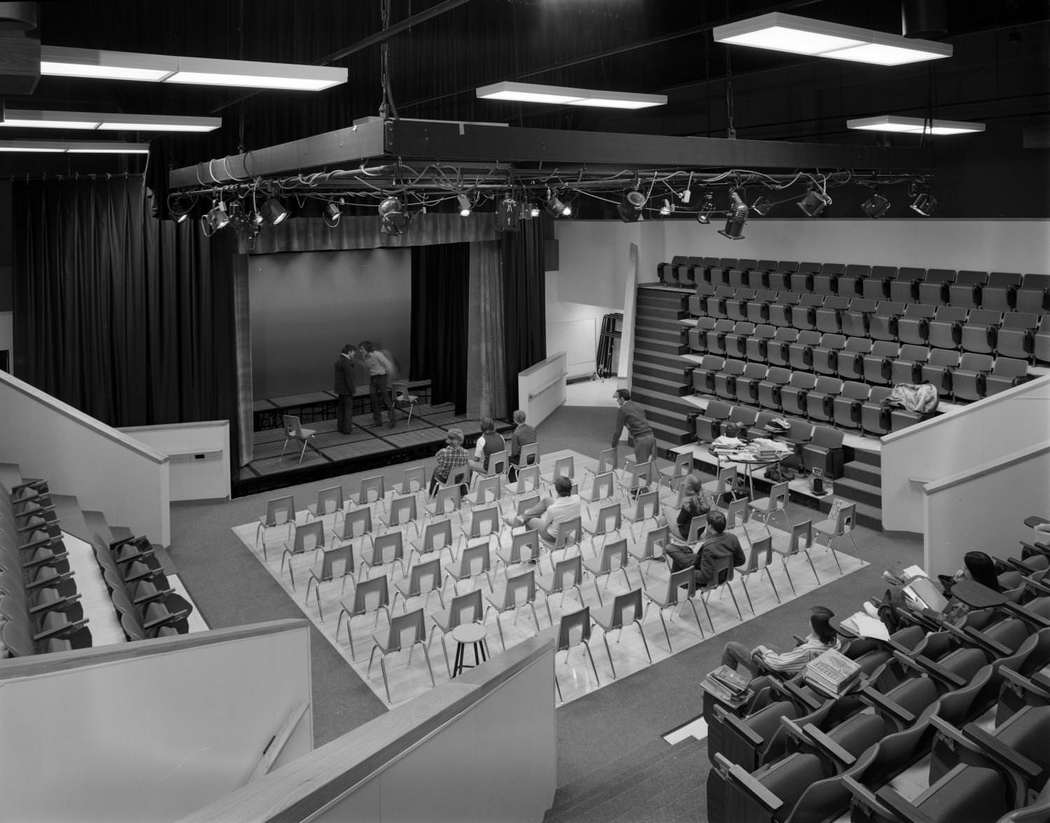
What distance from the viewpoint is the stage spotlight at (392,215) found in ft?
27.9

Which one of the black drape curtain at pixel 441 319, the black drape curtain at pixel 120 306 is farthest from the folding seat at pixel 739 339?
the black drape curtain at pixel 120 306

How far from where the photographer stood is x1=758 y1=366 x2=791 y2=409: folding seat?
1277cm

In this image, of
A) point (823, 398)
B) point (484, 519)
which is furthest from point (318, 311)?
point (823, 398)

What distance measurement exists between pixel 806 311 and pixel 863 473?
10.5 ft

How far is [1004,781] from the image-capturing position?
3891 mm

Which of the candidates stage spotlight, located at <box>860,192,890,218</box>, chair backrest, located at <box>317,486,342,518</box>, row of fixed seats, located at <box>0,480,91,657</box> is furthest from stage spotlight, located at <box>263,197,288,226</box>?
stage spotlight, located at <box>860,192,890,218</box>

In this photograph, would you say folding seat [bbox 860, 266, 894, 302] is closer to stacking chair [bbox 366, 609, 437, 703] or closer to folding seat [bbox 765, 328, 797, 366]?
folding seat [bbox 765, 328, 797, 366]

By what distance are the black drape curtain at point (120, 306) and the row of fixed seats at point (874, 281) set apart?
26.1 ft

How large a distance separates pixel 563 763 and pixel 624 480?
5.56 meters

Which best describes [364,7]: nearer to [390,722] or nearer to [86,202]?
[86,202]

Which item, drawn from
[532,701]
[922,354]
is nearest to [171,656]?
[532,701]

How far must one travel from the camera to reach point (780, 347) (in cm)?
1319

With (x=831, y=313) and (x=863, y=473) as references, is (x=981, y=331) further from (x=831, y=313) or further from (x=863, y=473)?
(x=863, y=473)

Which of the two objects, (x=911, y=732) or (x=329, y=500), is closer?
(x=911, y=732)
